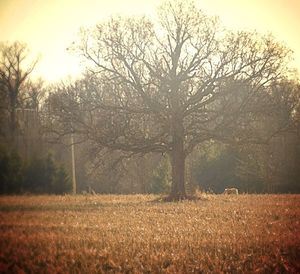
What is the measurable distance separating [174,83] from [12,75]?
30.0 ft

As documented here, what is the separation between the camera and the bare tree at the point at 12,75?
20.6 feet

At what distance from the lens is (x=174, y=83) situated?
Result: 15172mm

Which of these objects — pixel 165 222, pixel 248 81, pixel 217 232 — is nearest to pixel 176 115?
pixel 248 81

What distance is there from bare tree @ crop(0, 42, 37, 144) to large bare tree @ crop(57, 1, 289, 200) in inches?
287

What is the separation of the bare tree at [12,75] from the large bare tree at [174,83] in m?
7.29

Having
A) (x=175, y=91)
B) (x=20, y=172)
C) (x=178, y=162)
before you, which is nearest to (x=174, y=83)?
(x=175, y=91)

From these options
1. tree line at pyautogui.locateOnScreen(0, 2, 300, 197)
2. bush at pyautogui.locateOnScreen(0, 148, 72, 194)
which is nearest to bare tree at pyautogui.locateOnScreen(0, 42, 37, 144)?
bush at pyautogui.locateOnScreen(0, 148, 72, 194)

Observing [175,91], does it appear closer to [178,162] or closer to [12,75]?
[178,162]

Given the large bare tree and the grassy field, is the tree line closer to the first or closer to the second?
the large bare tree

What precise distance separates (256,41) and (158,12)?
10.2ft

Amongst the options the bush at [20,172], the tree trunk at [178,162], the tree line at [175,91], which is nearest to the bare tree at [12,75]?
the bush at [20,172]

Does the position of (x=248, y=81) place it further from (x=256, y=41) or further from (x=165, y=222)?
(x=165, y=222)

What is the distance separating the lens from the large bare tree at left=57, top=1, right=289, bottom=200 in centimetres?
1427

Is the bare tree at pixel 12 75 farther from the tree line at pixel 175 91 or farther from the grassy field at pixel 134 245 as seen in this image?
the tree line at pixel 175 91
